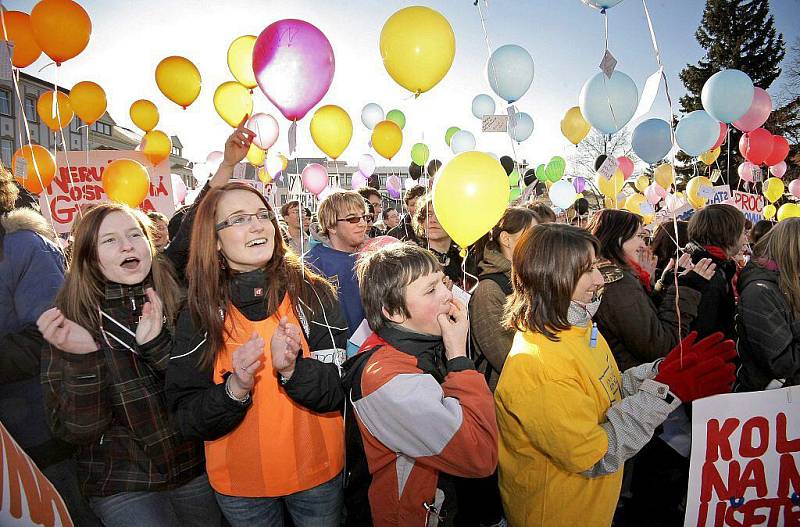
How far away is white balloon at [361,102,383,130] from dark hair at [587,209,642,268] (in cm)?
543

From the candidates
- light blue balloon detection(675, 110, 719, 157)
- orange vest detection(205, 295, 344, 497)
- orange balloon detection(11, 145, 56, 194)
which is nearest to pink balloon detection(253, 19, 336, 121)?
orange vest detection(205, 295, 344, 497)

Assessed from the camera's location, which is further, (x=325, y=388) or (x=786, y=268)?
(x=786, y=268)

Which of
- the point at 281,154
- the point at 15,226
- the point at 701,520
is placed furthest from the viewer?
the point at 281,154

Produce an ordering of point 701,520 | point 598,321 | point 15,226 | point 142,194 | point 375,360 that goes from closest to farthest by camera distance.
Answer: point 375,360 < point 701,520 < point 15,226 < point 598,321 < point 142,194

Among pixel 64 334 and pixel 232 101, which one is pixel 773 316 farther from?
pixel 232 101

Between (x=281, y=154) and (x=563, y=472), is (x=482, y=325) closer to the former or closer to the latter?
(x=563, y=472)

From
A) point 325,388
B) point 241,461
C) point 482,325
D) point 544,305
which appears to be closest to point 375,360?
point 325,388

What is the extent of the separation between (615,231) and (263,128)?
3764mm

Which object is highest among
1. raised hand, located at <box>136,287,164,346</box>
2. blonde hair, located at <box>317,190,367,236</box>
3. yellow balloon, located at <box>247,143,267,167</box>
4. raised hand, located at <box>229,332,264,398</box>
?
yellow balloon, located at <box>247,143,267,167</box>

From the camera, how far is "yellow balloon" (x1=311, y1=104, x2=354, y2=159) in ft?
14.7

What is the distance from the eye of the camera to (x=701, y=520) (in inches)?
72.2

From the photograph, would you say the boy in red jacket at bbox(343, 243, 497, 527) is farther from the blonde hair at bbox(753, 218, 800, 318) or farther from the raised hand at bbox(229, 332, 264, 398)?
the blonde hair at bbox(753, 218, 800, 318)

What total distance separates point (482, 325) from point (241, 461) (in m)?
1.36

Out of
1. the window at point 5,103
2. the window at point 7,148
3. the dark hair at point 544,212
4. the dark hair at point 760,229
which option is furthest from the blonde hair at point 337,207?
the window at point 5,103
